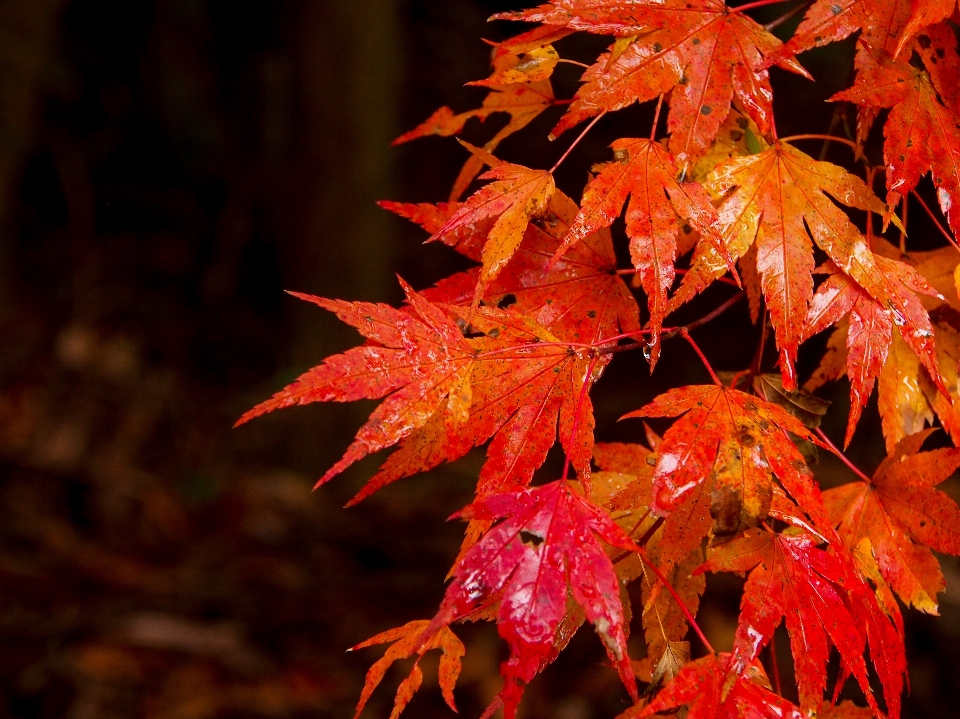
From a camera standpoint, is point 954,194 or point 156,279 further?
point 156,279

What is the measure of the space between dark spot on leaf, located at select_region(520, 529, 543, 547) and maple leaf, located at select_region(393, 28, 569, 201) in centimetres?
37

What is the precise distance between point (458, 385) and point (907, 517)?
457 mm

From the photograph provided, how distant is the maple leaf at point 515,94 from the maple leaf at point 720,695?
0.49 meters

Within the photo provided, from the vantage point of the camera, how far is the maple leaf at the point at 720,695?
63cm

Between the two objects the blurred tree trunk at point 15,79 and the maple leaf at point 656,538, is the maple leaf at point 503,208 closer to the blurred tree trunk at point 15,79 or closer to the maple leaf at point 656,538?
the maple leaf at point 656,538

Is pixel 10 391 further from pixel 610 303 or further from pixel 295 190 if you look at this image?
pixel 610 303

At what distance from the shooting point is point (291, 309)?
3.43m

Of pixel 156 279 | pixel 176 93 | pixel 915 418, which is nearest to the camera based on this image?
pixel 915 418

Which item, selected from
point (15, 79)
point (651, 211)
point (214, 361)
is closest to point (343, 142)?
point (214, 361)

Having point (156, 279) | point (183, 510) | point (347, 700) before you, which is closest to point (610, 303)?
point (347, 700)

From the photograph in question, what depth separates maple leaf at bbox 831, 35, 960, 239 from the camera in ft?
2.20

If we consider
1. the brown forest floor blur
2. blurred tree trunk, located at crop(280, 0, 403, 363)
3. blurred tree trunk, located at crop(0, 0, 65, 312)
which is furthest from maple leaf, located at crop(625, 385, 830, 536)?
blurred tree trunk, located at crop(0, 0, 65, 312)

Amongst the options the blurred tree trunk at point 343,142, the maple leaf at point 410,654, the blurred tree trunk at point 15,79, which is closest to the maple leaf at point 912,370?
the maple leaf at point 410,654

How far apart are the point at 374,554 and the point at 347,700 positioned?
72 cm
